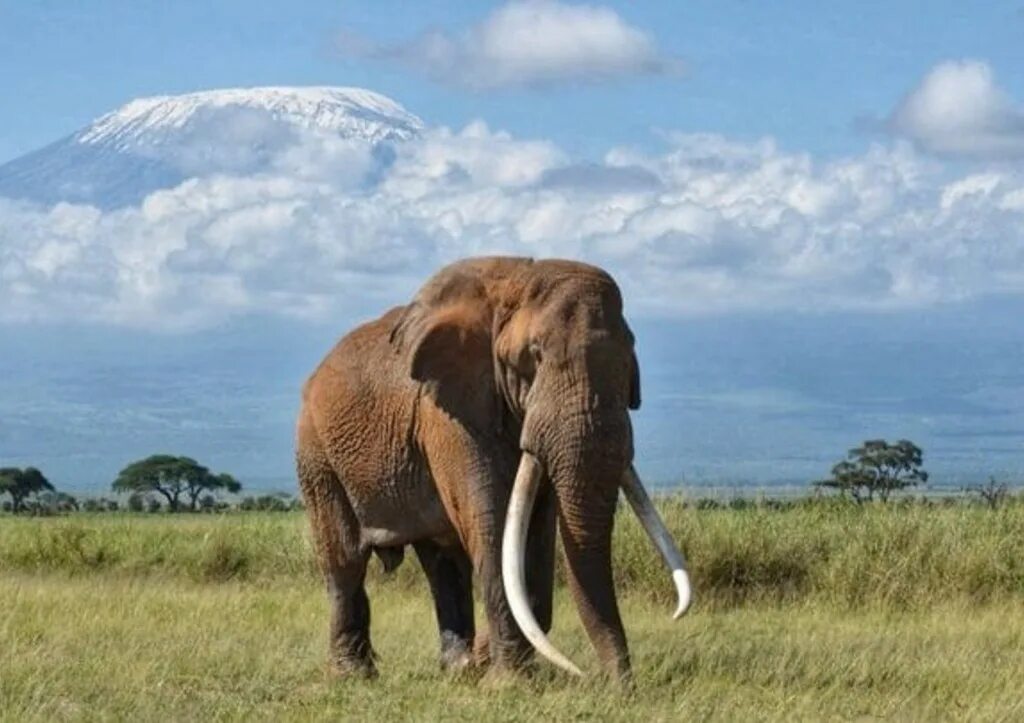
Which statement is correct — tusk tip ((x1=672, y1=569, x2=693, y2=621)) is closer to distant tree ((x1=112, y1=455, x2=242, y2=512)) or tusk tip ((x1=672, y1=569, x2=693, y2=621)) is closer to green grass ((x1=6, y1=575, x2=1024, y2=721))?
green grass ((x1=6, y1=575, x2=1024, y2=721))

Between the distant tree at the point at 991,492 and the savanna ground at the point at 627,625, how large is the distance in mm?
683

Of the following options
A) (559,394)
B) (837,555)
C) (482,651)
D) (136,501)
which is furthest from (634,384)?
(136,501)

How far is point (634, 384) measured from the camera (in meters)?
10.7

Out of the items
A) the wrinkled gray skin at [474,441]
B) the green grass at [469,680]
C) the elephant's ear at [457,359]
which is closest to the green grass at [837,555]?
the green grass at [469,680]

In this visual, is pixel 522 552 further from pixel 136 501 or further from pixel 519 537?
pixel 136 501

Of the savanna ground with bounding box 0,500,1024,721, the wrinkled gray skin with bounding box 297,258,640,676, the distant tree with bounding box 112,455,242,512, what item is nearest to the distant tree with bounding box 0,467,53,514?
the distant tree with bounding box 112,455,242,512

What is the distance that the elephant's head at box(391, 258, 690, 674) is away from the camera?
1027cm

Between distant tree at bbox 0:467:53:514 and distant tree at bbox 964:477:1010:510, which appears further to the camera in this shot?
distant tree at bbox 0:467:53:514

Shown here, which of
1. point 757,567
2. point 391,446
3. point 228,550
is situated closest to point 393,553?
point 391,446

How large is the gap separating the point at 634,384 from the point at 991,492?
11.3m

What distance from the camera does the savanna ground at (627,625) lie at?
11.0 m

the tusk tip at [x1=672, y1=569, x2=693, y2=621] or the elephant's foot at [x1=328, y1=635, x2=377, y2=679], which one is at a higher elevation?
the tusk tip at [x1=672, y1=569, x2=693, y2=621]

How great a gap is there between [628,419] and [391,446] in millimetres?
2033

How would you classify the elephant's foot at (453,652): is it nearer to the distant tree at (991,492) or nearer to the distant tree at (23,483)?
the distant tree at (991,492)
